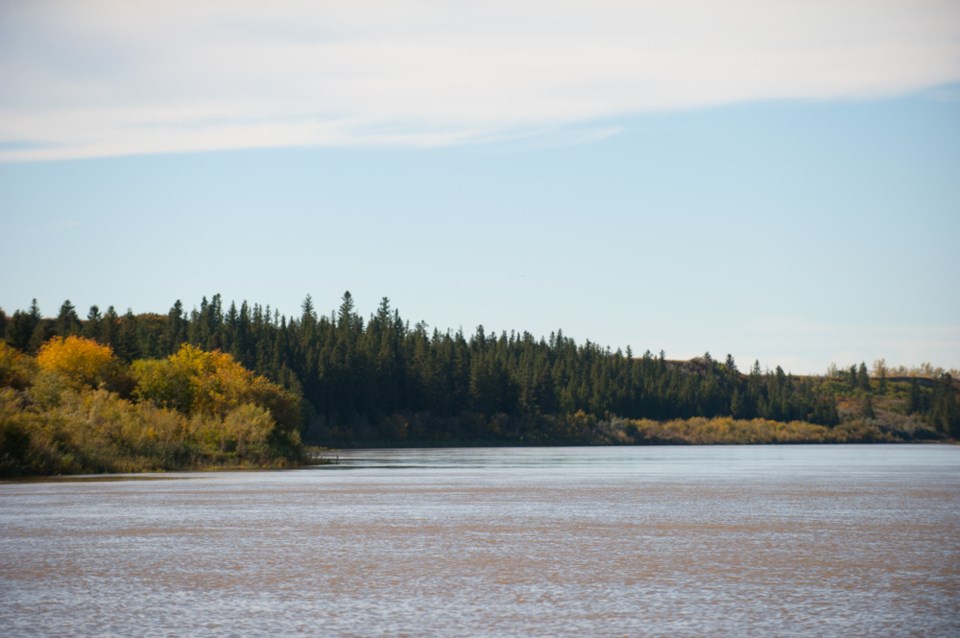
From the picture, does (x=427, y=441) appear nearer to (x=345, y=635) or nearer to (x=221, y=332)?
(x=221, y=332)

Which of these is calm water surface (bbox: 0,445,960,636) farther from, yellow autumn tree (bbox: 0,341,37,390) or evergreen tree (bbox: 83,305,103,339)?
evergreen tree (bbox: 83,305,103,339)

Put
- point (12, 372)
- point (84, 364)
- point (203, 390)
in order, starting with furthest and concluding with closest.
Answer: point (203, 390), point (84, 364), point (12, 372)

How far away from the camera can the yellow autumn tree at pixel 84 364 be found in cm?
8212

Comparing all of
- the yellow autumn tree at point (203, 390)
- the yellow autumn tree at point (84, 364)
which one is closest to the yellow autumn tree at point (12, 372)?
the yellow autumn tree at point (84, 364)

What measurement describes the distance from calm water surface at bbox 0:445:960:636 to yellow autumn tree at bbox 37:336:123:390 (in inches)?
1491

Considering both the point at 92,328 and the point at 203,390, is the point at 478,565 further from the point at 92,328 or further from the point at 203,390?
the point at 92,328

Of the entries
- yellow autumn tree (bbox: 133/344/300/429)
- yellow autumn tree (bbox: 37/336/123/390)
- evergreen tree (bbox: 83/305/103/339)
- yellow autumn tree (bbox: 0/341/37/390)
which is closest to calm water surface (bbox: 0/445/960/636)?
yellow autumn tree (bbox: 0/341/37/390)

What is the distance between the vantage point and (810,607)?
63.2 feet

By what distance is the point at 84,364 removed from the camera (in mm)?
83188

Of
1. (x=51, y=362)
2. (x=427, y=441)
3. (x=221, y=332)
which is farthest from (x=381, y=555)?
(x=221, y=332)

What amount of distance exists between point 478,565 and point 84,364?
214 ft

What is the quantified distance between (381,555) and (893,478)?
4258cm

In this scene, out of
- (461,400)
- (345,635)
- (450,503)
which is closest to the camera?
(345,635)

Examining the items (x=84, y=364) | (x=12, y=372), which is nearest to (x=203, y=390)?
(x=84, y=364)
